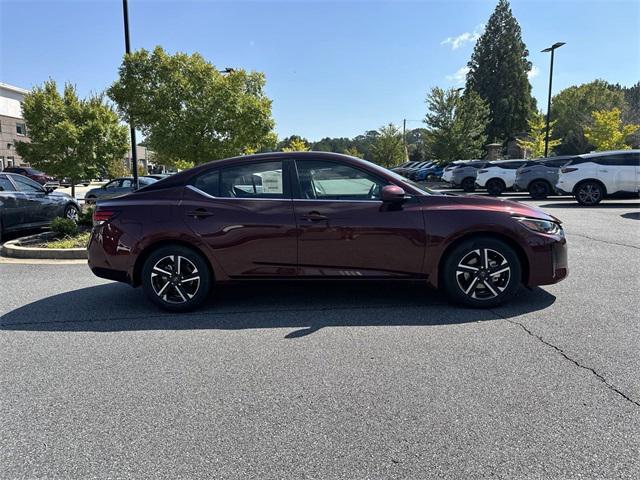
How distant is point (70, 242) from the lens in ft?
27.9

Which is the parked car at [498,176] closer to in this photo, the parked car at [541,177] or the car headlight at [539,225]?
the parked car at [541,177]

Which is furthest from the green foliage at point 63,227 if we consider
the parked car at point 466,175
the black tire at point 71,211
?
the parked car at point 466,175

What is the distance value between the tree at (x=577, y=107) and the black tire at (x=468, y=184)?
34634 millimetres

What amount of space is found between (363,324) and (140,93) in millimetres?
10278

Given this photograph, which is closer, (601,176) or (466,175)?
(601,176)

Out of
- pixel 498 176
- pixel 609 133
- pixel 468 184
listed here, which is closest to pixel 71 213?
pixel 498 176

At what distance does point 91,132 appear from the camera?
15305 mm

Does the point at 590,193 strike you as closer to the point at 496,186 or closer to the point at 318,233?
the point at 496,186

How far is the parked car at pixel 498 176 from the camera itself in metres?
21.0

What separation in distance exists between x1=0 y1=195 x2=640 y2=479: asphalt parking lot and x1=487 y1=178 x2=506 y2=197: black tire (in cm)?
1692

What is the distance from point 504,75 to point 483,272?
6281 centimetres

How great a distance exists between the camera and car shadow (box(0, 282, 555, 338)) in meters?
4.47

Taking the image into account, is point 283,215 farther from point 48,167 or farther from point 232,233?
point 48,167

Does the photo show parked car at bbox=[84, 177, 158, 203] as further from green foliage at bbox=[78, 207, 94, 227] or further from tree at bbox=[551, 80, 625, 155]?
tree at bbox=[551, 80, 625, 155]
